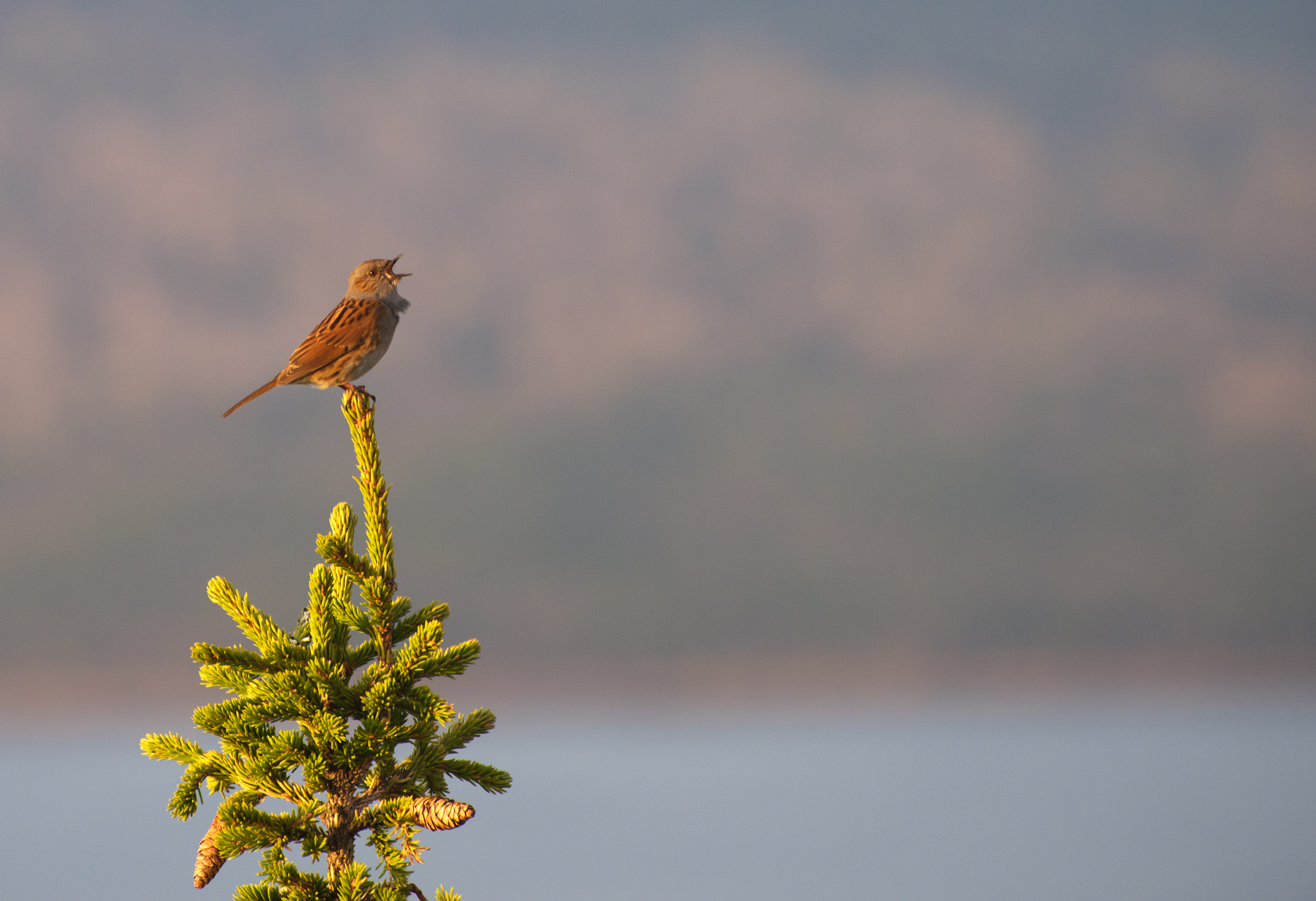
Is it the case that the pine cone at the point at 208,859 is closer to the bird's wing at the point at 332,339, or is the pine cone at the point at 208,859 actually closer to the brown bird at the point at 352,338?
the brown bird at the point at 352,338

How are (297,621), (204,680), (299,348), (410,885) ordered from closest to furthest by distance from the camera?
(410,885) < (204,680) < (297,621) < (299,348)

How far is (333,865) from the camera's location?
16.0 feet

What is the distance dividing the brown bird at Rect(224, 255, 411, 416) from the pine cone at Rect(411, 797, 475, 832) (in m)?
5.06

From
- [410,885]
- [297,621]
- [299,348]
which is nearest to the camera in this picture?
[410,885]

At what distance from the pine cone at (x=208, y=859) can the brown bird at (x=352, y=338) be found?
179 inches

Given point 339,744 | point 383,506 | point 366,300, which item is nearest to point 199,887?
point 339,744

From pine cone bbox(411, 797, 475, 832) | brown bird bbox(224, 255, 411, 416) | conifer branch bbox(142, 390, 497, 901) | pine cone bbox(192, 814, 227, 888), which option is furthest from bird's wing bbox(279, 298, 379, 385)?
pine cone bbox(411, 797, 475, 832)

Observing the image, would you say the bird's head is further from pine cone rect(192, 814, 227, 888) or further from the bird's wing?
pine cone rect(192, 814, 227, 888)

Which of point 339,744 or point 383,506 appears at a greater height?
point 383,506

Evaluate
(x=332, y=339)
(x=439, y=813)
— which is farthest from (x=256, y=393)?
(x=439, y=813)

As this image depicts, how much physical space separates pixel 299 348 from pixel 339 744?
18.5 feet

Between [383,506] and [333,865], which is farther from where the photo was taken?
[383,506]

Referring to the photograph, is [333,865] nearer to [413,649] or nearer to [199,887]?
[199,887]

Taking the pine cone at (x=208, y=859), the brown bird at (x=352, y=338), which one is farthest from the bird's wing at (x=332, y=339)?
the pine cone at (x=208, y=859)
